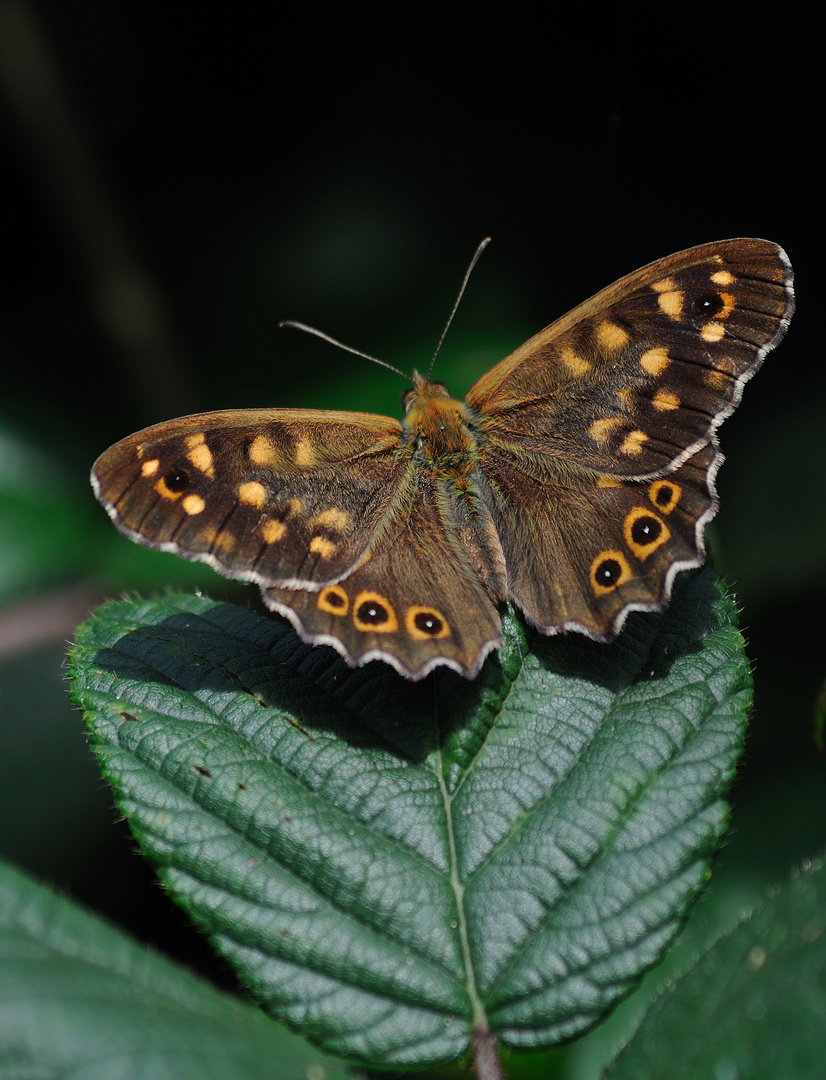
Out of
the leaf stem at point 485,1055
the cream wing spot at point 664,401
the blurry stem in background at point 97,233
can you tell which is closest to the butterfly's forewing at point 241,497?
the cream wing spot at point 664,401

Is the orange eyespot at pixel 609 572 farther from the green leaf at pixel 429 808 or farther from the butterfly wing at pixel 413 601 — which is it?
the butterfly wing at pixel 413 601

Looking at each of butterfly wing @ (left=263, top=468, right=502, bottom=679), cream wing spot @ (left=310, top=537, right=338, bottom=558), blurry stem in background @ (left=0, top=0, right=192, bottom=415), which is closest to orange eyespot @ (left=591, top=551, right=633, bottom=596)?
butterfly wing @ (left=263, top=468, right=502, bottom=679)

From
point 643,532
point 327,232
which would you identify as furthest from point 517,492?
point 327,232

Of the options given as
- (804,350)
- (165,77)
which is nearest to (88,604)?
(165,77)

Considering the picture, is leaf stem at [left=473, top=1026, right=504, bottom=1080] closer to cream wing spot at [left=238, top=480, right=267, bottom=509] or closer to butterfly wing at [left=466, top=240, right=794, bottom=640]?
butterfly wing at [left=466, top=240, right=794, bottom=640]

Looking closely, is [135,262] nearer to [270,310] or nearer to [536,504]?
[270,310]

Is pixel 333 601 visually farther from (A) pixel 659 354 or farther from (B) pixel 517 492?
(A) pixel 659 354
